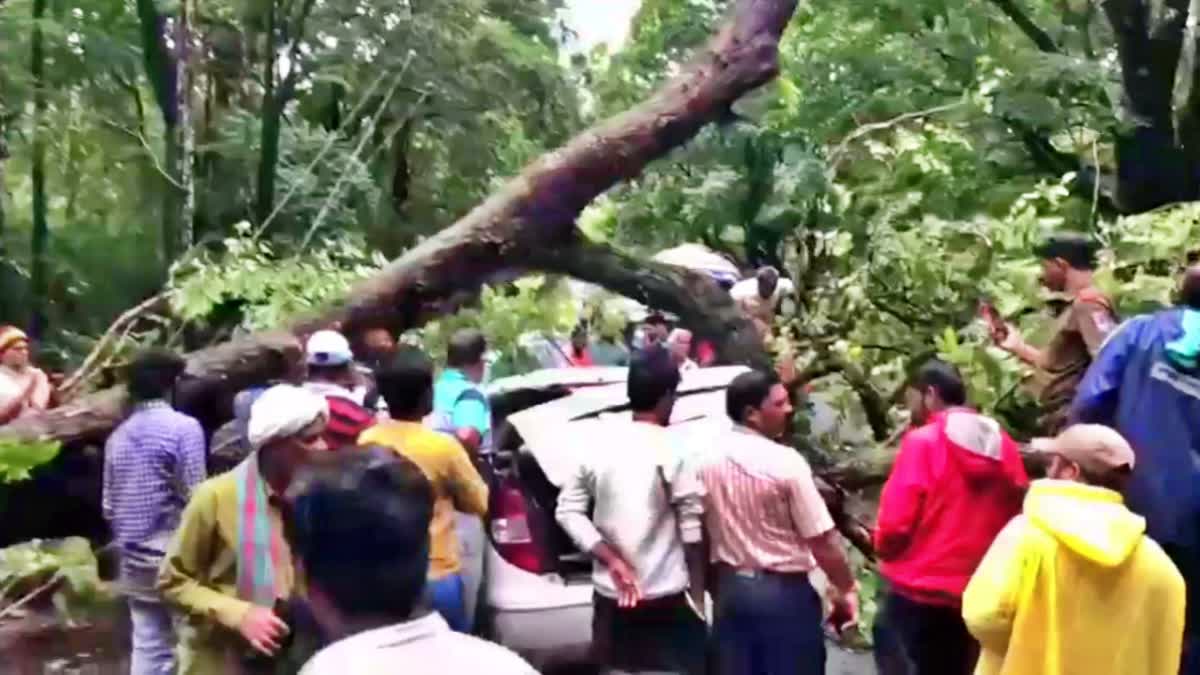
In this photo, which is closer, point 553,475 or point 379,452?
point 379,452

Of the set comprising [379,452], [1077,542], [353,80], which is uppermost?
[353,80]

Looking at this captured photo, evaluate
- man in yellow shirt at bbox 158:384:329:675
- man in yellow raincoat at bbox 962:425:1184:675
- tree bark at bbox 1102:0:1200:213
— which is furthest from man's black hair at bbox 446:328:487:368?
tree bark at bbox 1102:0:1200:213

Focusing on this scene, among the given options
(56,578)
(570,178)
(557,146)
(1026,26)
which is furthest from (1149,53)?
(56,578)

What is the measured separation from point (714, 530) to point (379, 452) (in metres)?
3.11

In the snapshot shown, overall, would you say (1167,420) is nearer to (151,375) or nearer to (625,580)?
(625,580)

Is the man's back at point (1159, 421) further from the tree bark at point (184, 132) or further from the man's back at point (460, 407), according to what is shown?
the tree bark at point (184, 132)

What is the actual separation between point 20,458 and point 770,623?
4.01 m

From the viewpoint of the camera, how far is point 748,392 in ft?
20.4

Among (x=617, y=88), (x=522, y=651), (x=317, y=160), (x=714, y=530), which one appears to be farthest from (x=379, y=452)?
(x=617, y=88)

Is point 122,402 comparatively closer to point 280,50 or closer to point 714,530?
point 714,530

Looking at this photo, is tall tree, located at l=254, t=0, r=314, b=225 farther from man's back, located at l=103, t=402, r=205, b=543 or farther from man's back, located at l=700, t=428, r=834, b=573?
man's back, located at l=700, t=428, r=834, b=573

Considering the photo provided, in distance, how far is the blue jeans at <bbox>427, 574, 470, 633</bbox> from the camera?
20.4ft

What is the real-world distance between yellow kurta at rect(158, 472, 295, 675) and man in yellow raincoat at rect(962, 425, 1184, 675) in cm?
212

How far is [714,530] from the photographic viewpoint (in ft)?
20.4
